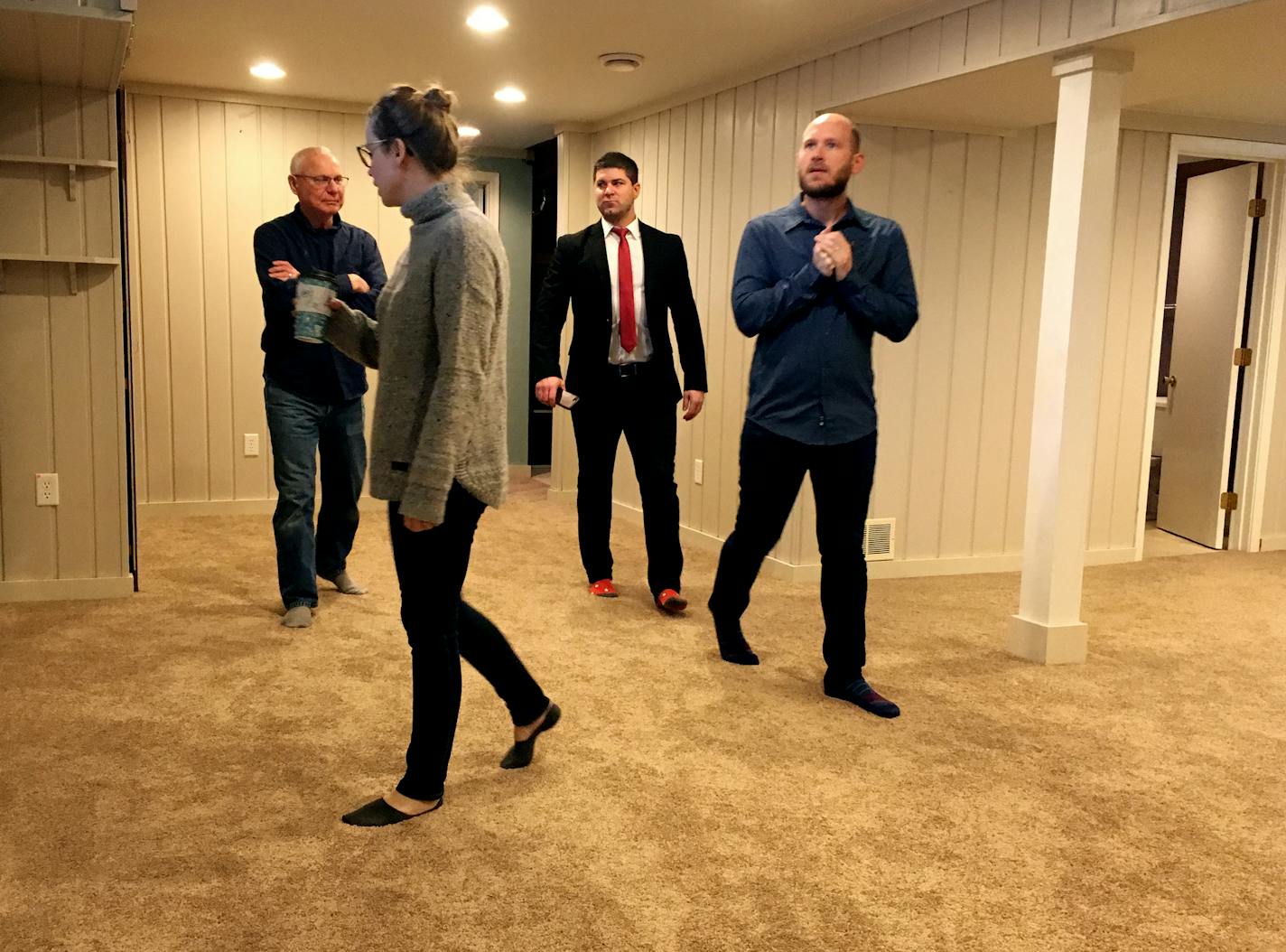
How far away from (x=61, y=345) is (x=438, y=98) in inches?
89.5

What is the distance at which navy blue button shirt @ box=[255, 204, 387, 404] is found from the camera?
3.35m

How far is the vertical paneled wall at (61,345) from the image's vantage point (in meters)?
3.50

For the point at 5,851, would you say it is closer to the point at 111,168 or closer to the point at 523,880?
the point at 523,880

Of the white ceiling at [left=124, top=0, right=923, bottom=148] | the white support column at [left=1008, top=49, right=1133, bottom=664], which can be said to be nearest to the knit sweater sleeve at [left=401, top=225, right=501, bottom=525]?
the white support column at [left=1008, top=49, right=1133, bottom=664]

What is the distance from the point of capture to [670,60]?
172 inches

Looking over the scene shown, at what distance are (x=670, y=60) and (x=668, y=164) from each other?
838 mm

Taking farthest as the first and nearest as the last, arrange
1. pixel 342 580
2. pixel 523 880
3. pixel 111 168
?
1. pixel 342 580
2. pixel 111 168
3. pixel 523 880

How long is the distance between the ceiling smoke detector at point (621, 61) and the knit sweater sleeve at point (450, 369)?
271 centimetres

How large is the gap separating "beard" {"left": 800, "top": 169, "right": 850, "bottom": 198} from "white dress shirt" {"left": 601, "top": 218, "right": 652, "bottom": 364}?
1108 mm

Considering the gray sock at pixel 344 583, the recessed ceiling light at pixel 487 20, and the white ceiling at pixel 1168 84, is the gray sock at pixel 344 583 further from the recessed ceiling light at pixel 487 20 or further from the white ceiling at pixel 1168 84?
the white ceiling at pixel 1168 84

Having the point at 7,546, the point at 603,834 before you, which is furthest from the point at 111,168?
the point at 603,834

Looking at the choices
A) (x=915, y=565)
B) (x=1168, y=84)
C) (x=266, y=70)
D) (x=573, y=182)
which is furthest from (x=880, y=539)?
(x=266, y=70)

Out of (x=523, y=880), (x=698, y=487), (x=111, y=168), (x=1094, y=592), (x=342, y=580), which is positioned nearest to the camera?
(x=523, y=880)

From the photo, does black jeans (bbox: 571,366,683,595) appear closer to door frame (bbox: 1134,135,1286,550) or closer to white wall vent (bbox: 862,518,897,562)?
white wall vent (bbox: 862,518,897,562)
